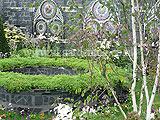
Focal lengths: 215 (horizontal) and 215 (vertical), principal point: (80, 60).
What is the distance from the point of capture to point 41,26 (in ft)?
33.9

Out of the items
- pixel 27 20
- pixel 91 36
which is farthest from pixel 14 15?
pixel 91 36

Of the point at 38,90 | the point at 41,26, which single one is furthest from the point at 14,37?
the point at 38,90

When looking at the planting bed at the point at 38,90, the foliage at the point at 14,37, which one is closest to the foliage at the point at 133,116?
the planting bed at the point at 38,90

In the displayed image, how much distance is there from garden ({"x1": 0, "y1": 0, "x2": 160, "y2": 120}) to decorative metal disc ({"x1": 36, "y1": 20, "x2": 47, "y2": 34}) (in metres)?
2.78

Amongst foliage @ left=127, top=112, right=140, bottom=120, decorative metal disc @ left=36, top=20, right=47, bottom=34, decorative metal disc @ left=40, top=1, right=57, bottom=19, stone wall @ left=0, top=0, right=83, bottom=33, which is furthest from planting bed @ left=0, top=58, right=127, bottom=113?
decorative metal disc @ left=40, top=1, right=57, bottom=19

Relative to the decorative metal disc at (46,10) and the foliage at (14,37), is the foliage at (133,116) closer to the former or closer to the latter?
the foliage at (14,37)

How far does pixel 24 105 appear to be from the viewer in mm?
3787

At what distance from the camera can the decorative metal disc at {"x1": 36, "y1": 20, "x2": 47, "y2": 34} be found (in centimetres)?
1030

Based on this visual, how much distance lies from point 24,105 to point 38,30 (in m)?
6.94

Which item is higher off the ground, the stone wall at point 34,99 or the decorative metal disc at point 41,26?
the decorative metal disc at point 41,26

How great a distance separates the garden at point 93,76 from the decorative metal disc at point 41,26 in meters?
2.78

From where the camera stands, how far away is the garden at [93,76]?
87.7 inches

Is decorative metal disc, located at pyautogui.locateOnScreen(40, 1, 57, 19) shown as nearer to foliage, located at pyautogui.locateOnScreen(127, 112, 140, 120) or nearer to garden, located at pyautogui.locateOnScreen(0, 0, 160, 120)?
garden, located at pyautogui.locateOnScreen(0, 0, 160, 120)

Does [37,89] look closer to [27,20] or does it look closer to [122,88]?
[122,88]
